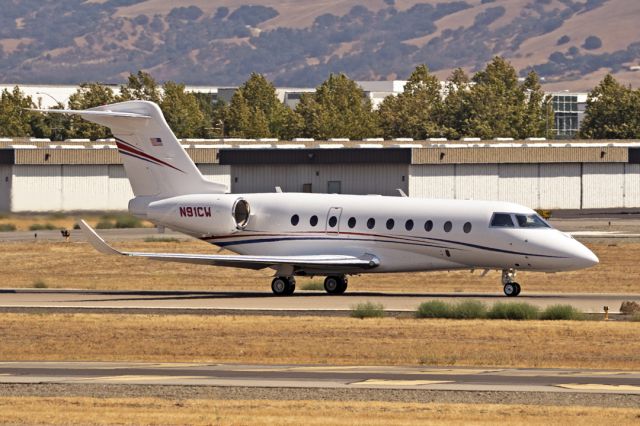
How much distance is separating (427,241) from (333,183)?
2006 inches

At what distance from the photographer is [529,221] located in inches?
1754

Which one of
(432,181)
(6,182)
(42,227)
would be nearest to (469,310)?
(42,227)

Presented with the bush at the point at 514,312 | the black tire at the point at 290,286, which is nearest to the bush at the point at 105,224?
the black tire at the point at 290,286

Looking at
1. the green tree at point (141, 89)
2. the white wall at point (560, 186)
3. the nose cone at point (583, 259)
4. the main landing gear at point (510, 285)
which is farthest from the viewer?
the green tree at point (141, 89)

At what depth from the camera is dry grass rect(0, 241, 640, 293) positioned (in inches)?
2103

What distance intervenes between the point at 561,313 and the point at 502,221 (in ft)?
20.1

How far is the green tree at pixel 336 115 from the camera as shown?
136250 mm

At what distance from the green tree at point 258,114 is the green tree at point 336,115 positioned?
229 centimetres

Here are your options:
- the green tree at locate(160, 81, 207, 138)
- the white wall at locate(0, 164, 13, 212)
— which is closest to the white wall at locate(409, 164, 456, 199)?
the white wall at locate(0, 164, 13, 212)

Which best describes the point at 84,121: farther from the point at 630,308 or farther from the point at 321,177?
the point at 630,308

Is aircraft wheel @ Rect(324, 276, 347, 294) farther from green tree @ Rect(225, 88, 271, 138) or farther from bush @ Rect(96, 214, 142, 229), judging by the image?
green tree @ Rect(225, 88, 271, 138)

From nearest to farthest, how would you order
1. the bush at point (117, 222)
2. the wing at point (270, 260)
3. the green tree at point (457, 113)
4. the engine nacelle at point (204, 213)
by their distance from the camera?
the wing at point (270, 260) < the engine nacelle at point (204, 213) < the bush at point (117, 222) < the green tree at point (457, 113)

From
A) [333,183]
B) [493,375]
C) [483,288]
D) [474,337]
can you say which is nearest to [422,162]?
[333,183]

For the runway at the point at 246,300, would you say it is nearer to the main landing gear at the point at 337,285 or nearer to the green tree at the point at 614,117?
the main landing gear at the point at 337,285
